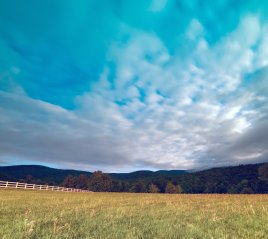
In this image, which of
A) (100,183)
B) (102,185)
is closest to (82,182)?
(100,183)

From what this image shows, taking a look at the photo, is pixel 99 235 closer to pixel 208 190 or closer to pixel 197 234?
pixel 197 234

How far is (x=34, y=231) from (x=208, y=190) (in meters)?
Answer: 173

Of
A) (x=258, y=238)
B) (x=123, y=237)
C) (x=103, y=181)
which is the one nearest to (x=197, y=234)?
(x=258, y=238)

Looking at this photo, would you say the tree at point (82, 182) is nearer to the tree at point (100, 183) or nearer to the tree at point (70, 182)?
the tree at point (70, 182)

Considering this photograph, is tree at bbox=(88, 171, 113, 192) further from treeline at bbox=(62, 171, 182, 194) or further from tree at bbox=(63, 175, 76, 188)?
tree at bbox=(63, 175, 76, 188)

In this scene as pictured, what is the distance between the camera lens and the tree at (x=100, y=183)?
417 feet

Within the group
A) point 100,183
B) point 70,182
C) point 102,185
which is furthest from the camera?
point 70,182

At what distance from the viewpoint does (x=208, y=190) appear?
16625cm

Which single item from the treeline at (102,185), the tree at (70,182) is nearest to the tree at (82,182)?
the treeline at (102,185)

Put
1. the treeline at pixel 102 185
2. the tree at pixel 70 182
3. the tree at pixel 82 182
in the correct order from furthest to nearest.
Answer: the tree at pixel 70 182, the tree at pixel 82 182, the treeline at pixel 102 185

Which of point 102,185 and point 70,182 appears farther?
point 70,182

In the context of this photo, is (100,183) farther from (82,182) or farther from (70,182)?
(70,182)

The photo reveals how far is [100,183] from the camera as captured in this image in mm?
127750

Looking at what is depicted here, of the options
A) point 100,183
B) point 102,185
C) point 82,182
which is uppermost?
point 82,182
